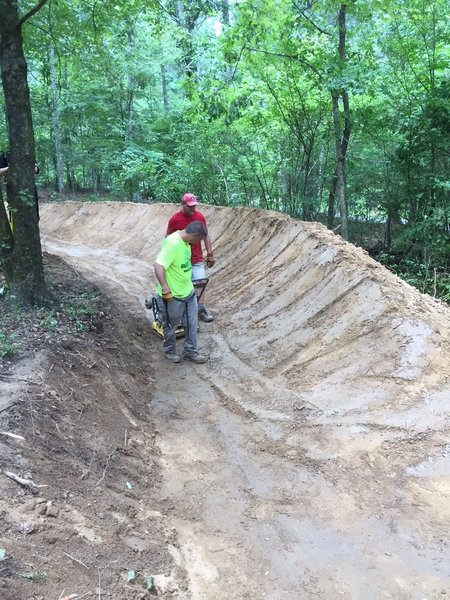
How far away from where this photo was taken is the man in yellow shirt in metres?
5.77

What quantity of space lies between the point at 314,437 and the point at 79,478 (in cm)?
231

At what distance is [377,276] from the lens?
6211 millimetres

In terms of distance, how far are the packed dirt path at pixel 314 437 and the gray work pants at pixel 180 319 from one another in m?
0.32

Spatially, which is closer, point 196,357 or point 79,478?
point 79,478

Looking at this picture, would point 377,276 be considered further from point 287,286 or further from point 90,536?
point 90,536

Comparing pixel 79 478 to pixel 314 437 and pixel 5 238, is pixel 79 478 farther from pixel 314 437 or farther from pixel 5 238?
pixel 5 238

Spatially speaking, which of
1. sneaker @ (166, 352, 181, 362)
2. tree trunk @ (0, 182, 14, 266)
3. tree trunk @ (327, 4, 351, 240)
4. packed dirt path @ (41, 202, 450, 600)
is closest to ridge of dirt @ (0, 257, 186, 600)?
packed dirt path @ (41, 202, 450, 600)

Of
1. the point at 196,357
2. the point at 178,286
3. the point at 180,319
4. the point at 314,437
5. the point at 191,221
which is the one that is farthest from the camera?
the point at 191,221

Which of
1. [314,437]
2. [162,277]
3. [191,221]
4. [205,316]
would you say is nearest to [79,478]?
[314,437]

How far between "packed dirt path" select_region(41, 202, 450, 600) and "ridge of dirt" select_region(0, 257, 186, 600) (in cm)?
23

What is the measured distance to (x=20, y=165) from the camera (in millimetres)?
5699

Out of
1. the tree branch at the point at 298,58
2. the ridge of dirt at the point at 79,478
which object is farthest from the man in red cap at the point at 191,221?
the tree branch at the point at 298,58

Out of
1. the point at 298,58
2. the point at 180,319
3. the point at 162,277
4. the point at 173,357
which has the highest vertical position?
the point at 298,58

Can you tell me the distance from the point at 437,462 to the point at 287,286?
13.3 feet
